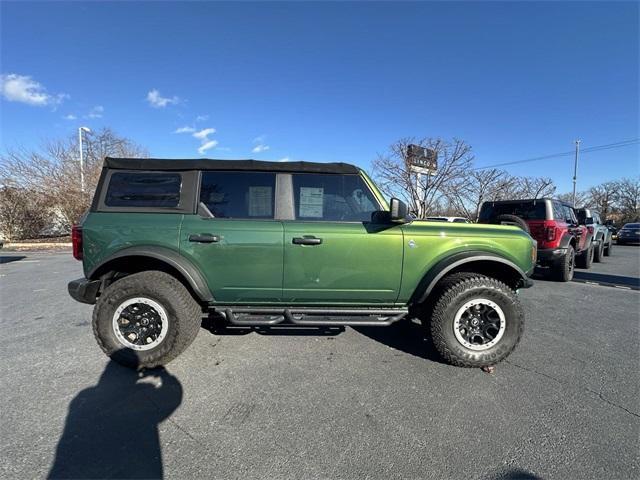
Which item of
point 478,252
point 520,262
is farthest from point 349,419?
point 520,262

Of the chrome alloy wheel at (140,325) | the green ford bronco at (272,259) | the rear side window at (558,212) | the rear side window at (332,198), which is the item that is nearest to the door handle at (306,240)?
the green ford bronco at (272,259)

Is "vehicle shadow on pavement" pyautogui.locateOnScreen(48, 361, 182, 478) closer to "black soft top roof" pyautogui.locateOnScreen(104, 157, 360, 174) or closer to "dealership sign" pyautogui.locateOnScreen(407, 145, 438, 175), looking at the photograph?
"black soft top roof" pyautogui.locateOnScreen(104, 157, 360, 174)

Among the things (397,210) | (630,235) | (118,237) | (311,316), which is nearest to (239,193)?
(118,237)

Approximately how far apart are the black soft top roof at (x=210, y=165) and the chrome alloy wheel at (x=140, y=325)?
53.8 inches

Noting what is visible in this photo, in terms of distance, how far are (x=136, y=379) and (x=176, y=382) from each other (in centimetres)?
39

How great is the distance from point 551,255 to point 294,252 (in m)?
6.24

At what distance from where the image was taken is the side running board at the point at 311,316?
3021 mm

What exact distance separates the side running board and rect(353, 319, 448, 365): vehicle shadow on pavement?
55 centimetres

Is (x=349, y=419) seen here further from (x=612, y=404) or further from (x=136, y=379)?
(x=612, y=404)

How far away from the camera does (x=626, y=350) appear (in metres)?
3.44

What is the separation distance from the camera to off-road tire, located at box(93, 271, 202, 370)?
2.90m

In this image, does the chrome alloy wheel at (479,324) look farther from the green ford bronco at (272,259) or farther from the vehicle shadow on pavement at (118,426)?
the vehicle shadow on pavement at (118,426)

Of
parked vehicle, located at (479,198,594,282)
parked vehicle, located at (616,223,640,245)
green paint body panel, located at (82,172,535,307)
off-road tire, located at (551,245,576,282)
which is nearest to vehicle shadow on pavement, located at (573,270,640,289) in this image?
off-road tire, located at (551,245,576,282)

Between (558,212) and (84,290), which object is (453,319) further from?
(558,212)
